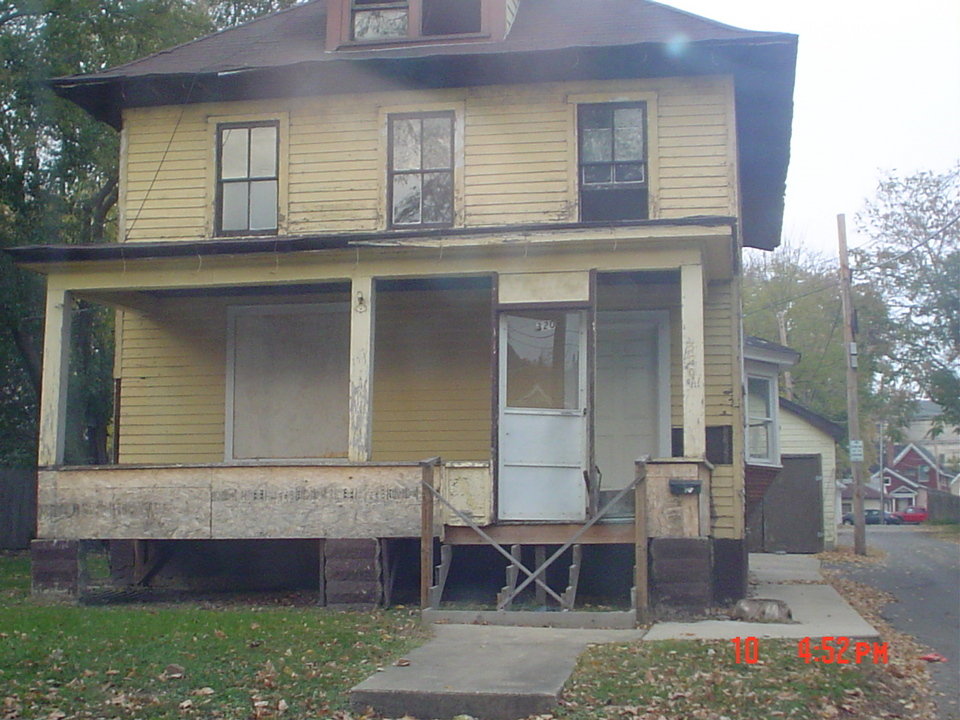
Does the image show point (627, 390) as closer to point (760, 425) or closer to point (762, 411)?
point (760, 425)

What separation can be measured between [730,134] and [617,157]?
140 cm

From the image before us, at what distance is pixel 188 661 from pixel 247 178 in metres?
8.11

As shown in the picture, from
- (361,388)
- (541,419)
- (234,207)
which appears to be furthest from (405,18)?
(541,419)

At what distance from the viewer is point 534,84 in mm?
14633

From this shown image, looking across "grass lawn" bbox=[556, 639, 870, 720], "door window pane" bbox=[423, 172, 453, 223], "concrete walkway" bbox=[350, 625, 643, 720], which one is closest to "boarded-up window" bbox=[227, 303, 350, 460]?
"door window pane" bbox=[423, 172, 453, 223]

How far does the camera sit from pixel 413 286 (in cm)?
1459

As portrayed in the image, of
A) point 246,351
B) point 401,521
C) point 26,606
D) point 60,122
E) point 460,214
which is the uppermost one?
point 60,122

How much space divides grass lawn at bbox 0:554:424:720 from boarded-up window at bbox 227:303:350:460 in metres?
3.92

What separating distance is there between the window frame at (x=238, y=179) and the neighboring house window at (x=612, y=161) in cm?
398

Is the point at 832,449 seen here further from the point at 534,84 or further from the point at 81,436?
the point at 81,436

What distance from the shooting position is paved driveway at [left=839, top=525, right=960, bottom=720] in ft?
31.1

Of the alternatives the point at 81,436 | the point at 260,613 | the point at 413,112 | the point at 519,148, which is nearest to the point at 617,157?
the point at 519,148
